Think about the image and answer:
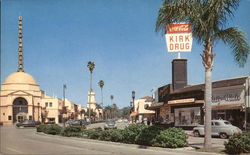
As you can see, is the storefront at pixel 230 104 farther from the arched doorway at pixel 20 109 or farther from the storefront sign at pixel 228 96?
the arched doorway at pixel 20 109

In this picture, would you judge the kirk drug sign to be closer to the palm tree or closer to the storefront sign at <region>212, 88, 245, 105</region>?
the palm tree

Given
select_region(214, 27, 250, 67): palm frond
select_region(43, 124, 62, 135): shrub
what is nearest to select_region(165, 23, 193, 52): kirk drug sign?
select_region(214, 27, 250, 67): palm frond

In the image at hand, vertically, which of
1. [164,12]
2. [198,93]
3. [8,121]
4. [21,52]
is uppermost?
[21,52]

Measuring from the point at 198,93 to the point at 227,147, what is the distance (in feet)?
73.4

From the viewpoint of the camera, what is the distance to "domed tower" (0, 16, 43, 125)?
96.8 meters

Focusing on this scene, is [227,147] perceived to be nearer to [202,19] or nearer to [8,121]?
[202,19]

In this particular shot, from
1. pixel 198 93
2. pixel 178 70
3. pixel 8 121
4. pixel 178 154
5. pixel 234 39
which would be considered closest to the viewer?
pixel 178 154

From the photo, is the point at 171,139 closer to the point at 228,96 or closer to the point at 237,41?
the point at 237,41

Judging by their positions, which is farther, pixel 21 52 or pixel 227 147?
pixel 21 52

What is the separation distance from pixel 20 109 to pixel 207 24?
88.6 m

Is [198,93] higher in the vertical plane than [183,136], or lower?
higher

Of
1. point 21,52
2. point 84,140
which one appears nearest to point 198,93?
point 84,140

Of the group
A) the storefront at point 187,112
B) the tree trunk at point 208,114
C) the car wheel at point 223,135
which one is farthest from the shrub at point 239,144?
the storefront at point 187,112

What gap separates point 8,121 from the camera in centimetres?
9569
